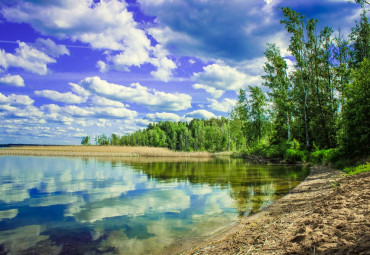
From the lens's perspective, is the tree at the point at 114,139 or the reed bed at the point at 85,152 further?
the tree at the point at 114,139

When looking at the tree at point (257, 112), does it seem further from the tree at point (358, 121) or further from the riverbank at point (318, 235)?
the riverbank at point (318, 235)

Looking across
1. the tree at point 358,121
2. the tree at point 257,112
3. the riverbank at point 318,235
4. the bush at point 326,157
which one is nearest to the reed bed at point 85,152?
the tree at point 257,112

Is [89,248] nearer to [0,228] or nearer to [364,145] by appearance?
[0,228]

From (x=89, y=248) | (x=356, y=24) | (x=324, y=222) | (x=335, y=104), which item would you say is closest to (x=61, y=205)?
(x=89, y=248)

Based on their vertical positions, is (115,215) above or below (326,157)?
below

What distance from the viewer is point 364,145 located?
18469 mm

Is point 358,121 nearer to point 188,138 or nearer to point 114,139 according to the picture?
point 188,138

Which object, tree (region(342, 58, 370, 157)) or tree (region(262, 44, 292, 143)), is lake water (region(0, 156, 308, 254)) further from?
tree (region(262, 44, 292, 143))

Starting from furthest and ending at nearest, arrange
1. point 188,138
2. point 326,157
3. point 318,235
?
point 188,138 → point 326,157 → point 318,235

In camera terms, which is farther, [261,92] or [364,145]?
[261,92]

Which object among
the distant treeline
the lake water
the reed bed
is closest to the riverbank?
the lake water

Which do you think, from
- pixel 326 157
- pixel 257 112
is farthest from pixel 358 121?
pixel 257 112

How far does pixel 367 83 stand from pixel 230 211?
16354mm

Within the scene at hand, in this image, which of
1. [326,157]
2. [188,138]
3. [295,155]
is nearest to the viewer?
[326,157]
